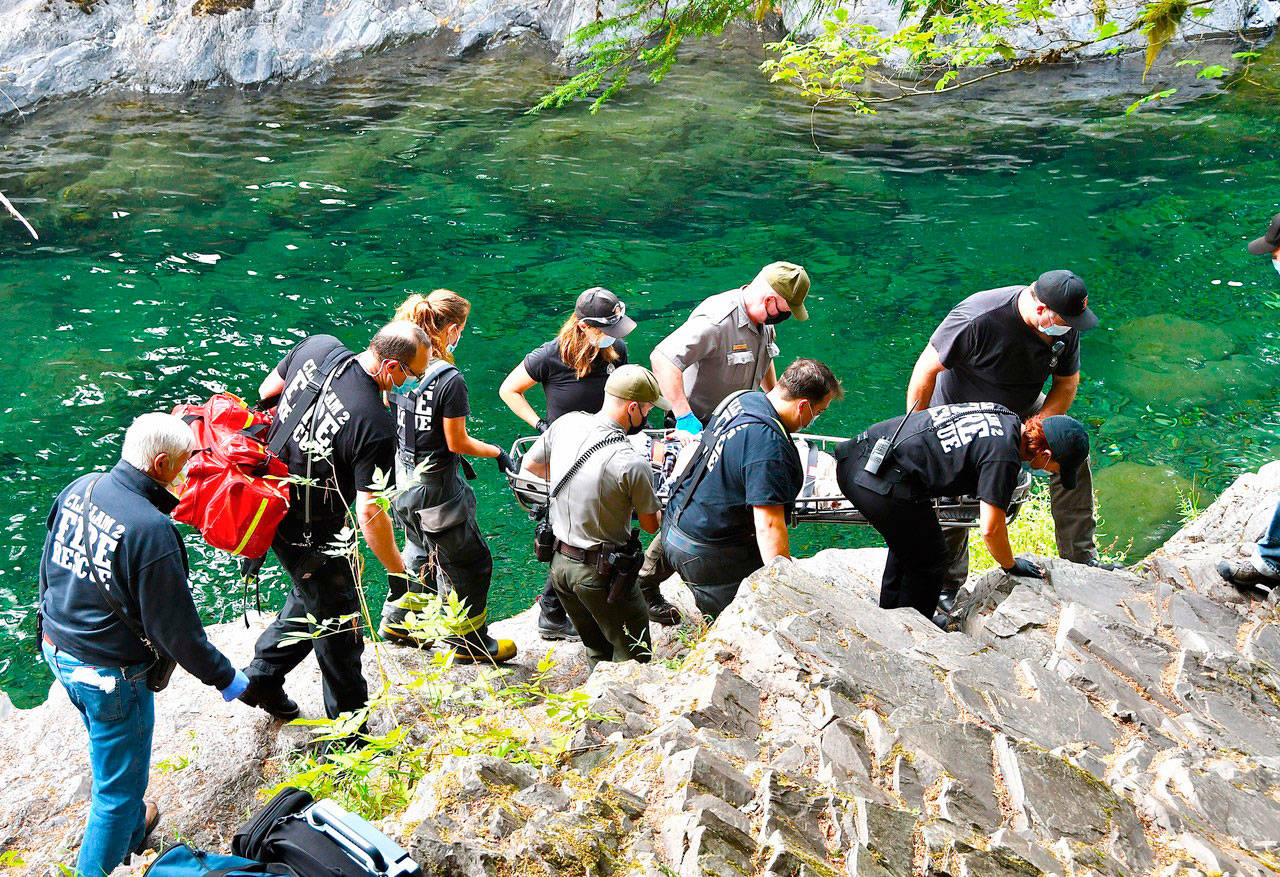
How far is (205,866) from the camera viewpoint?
8.54 ft

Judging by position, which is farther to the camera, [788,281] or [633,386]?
[788,281]

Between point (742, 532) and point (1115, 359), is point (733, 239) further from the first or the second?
point (742, 532)

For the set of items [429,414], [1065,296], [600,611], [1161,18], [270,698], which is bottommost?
[270,698]

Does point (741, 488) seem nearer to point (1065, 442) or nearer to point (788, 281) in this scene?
point (1065, 442)

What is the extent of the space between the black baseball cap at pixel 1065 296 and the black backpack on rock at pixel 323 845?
454 cm

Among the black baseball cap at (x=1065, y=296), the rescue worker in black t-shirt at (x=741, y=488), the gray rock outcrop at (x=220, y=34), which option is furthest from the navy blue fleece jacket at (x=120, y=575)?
the gray rock outcrop at (x=220, y=34)

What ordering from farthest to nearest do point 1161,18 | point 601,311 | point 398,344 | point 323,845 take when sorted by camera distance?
point 1161,18 → point 601,311 → point 398,344 → point 323,845

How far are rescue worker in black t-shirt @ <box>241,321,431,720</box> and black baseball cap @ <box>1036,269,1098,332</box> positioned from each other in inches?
135

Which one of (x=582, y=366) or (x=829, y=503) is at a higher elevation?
(x=582, y=366)

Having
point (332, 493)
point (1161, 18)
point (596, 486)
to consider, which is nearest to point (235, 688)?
point (332, 493)

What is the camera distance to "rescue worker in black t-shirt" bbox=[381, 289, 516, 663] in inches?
217

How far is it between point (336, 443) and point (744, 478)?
1986 mm

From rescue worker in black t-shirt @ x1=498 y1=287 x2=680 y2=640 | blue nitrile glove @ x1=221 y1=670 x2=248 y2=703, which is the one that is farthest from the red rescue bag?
rescue worker in black t-shirt @ x1=498 y1=287 x2=680 y2=640

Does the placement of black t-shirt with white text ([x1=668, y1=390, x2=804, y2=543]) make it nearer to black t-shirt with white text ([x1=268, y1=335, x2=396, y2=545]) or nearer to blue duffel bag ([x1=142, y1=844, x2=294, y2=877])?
black t-shirt with white text ([x1=268, y1=335, x2=396, y2=545])
